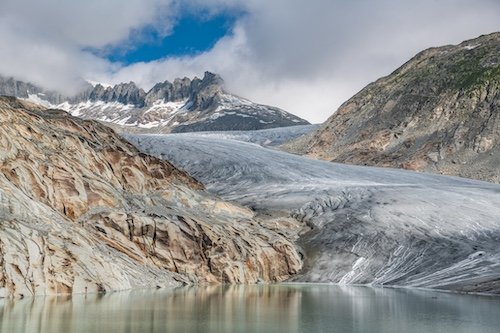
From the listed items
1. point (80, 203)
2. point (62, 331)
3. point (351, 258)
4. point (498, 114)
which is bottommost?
point (62, 331)

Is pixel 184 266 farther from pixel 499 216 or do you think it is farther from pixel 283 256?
pixel 499 216

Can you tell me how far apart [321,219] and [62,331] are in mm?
29741

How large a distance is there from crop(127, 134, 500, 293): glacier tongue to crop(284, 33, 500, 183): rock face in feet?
79.1

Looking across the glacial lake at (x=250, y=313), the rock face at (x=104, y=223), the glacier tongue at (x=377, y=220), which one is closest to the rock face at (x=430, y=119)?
the glacier tongue at (x=377, y=220)

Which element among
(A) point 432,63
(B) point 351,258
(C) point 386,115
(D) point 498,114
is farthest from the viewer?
(A) point 432,63

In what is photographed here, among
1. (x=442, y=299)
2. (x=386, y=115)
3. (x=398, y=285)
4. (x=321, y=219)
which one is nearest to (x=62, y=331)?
(x=442, y=299)

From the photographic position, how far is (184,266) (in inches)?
1436

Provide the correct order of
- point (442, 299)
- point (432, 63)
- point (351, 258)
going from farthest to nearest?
point (432, 63)
point (351, 258)
point (442, 299)

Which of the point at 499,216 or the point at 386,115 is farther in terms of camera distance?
the point at 386,115

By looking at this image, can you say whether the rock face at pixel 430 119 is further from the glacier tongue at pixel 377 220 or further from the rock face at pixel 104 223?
the rock face at pixel 104 223

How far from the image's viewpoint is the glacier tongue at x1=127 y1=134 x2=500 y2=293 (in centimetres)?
3684

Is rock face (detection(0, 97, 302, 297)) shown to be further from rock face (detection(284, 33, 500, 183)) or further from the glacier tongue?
rock face (detection(284, 33, 500, 183))

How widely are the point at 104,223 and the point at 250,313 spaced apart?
1497cm

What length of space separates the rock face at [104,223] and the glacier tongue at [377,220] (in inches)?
139
